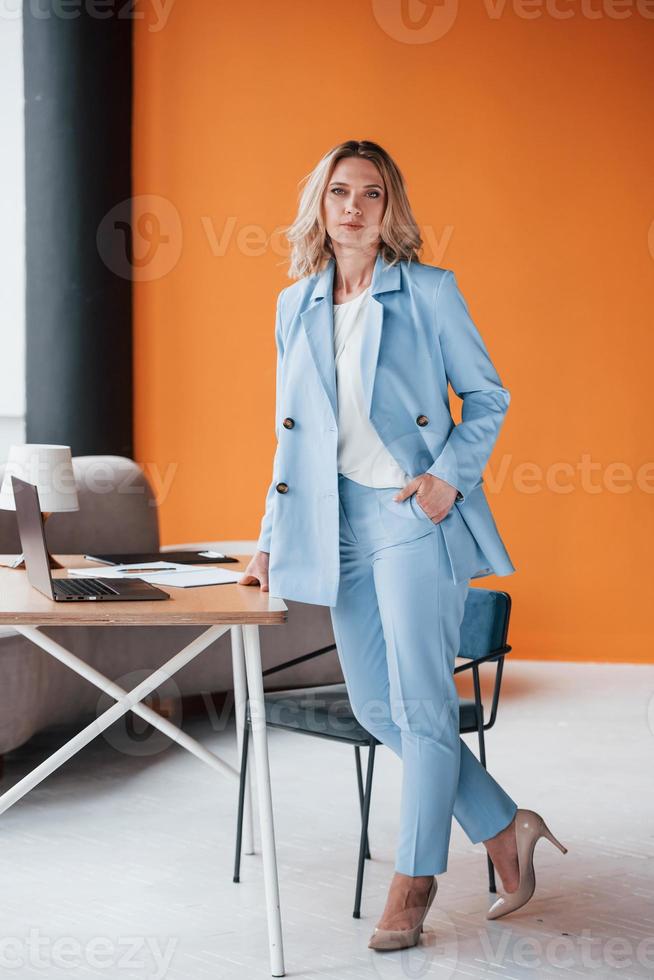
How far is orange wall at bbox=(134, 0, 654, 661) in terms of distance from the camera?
19.3ft

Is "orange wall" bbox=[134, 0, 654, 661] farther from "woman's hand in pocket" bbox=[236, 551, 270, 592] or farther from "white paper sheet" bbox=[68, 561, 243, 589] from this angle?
"woman's hand in pocket" bbox=[236, 551, 270, 592]

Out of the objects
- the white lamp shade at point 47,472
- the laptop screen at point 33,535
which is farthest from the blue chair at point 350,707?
the white lamp shade at point 47,472

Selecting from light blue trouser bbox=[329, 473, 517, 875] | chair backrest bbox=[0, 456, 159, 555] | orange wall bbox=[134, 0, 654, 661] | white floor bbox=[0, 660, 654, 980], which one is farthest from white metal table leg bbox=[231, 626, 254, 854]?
orange wall bbox=[134, 0, 654, 661]

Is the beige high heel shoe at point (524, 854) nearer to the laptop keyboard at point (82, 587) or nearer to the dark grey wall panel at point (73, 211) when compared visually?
the laptop keyboard at point (82, 587)

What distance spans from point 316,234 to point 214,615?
977 mm

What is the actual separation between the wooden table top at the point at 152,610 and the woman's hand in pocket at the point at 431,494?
1.19 feet

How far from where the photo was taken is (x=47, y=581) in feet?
8.41

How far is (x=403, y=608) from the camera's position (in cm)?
261

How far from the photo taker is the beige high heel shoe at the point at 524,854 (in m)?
2.80

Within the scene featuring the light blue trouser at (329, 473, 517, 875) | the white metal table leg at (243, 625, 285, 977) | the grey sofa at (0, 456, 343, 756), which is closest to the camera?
the white metal table leg at (243, 625, 285, 977)

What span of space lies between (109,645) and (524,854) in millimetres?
1897

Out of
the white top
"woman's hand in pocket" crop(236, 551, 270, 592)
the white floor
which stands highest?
the white top

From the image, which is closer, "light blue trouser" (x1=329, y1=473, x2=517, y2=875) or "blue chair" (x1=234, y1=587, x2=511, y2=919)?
"light blue trouser" (x1=329, y1=473, x2=517, y2=875)

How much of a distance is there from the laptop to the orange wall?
3386 millimetres
